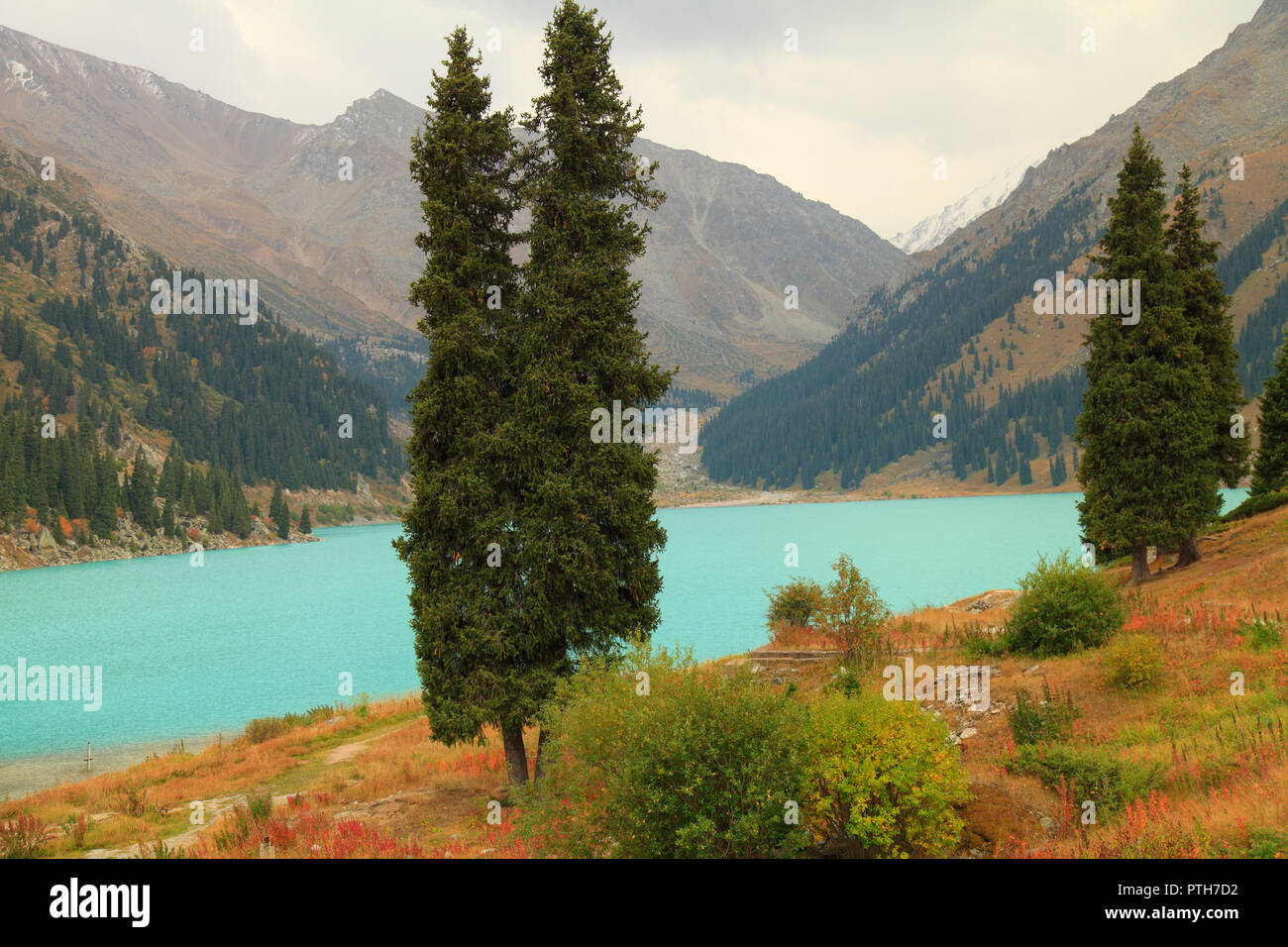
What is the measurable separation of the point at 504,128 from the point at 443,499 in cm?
948

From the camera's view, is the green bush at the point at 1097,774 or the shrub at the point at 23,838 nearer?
the green bush at the point at 1097,774

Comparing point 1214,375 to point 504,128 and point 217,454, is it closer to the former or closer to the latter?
point 504,128

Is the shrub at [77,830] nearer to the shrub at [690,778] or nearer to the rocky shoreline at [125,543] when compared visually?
the shrub at [690,778]

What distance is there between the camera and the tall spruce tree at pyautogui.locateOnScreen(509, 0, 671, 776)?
1725cm

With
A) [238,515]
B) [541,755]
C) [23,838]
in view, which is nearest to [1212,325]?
[541,755]

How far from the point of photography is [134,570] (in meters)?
99.9

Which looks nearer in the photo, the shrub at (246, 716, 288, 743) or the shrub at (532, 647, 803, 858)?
the shrub at (532, 647, 803, 858)

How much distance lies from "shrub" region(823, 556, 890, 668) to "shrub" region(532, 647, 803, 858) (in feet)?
45.5

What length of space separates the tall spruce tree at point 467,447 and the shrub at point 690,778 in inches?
220

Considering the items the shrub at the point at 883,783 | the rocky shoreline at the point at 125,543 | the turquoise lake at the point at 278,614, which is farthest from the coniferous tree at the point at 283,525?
the shrub at the point at 883,783

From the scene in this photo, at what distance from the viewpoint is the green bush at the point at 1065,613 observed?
20234mm

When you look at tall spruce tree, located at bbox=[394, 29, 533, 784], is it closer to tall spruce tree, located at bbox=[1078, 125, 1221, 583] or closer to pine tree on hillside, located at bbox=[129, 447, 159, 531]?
tall spruce tree, located at bbox=[1078, 125, 1221, 583]

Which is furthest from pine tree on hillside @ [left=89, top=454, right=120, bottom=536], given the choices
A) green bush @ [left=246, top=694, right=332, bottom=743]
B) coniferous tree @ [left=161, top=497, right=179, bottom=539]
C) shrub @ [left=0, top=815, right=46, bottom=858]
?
shrub @ [left=0, top=815, right=46, bottom=858]
